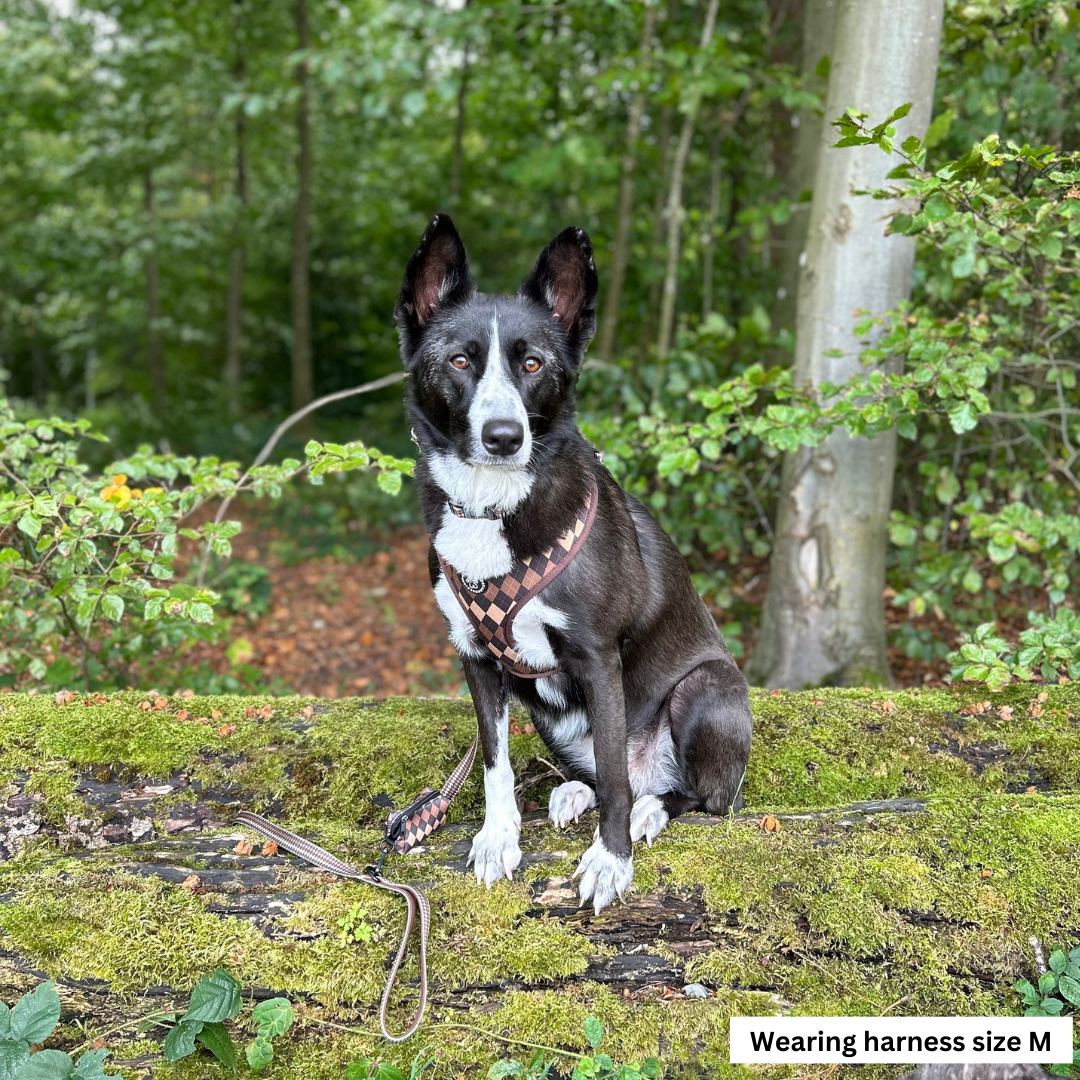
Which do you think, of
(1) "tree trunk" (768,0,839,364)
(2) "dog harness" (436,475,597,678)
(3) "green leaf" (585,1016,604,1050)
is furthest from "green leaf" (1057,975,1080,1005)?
(1) "tree trunk" (768,0,839,364)

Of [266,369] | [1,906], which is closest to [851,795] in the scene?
[1,906]

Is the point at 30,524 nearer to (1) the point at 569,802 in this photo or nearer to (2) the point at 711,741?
(1) the point at 569,802

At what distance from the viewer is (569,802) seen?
283 centimetres

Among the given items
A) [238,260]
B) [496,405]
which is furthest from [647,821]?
[238,260]

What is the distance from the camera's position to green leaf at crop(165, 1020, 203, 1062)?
6.90 feet

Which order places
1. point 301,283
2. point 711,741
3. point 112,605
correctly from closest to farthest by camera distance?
point 711,741 < point 112,605 < point 301,283

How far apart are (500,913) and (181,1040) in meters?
0.84

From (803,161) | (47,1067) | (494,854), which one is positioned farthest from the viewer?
(803,161)

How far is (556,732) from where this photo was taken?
296 cm

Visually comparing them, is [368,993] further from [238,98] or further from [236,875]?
[238,98]

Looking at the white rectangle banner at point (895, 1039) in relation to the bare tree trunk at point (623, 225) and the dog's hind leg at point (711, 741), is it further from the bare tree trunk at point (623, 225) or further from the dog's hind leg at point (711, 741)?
the bare tree trunk at point (623, 225)

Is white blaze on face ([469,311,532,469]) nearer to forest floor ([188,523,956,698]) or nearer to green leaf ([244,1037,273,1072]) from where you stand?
green leaf ([244,1037,273,1072])

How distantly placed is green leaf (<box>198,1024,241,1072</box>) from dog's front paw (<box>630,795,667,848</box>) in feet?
3.77

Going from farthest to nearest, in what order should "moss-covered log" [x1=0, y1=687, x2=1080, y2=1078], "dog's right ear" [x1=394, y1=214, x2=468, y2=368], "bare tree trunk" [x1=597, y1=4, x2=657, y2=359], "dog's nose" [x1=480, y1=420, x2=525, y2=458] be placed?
1. "bare tree trunk" [x1=597, y1=4, x2=657, y2=359]
2. "dog's right ear" [x1=394, y1=214, x2=468, y2=368]
3. "dog's nose" [x1=480, y1=420, x2=525, y2=458]
4. "moss-covered log" [x1=0, y1=687, x2=1080, y2=1078]
